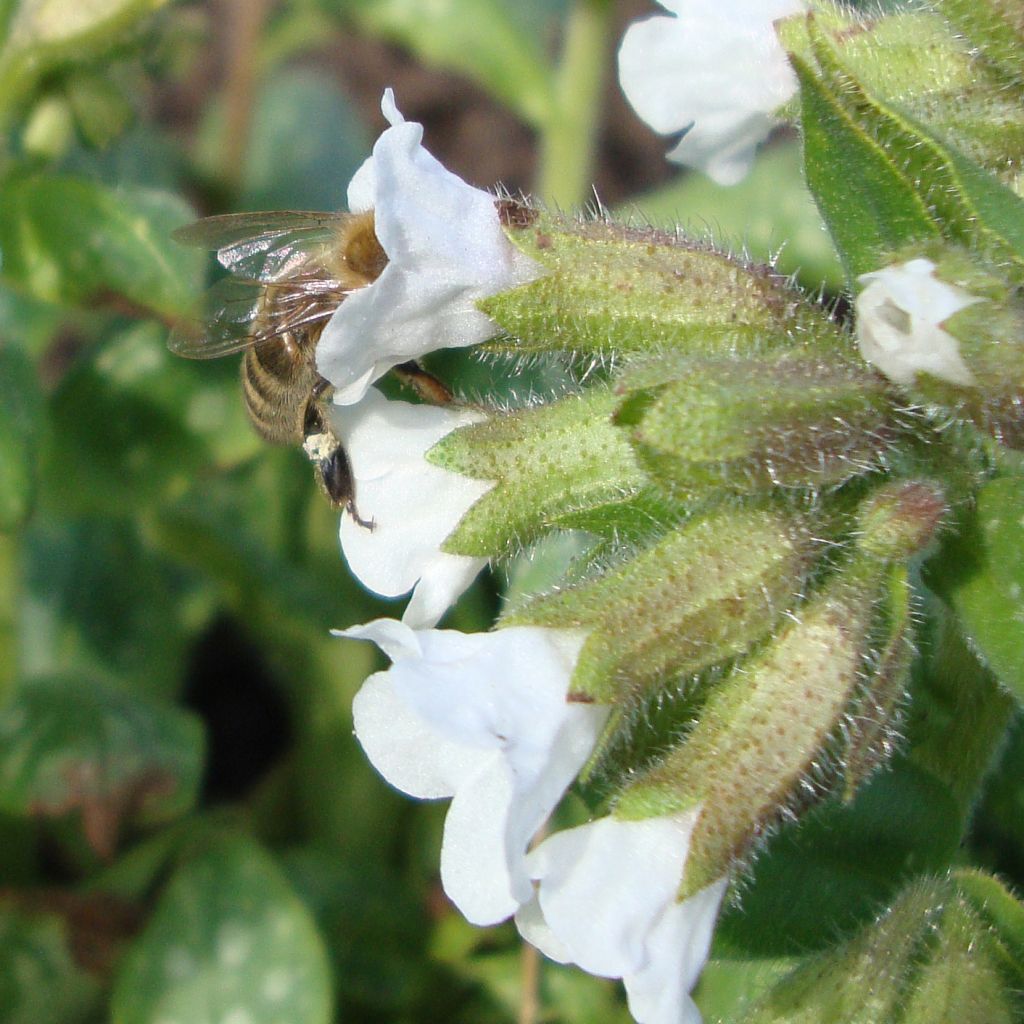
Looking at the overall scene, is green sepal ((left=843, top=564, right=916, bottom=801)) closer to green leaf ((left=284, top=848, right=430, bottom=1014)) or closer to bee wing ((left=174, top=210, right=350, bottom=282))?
bee wing ((left=174, top=210, right=350, bottom=282))

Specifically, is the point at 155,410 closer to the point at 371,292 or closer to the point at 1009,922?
the point at 371,292

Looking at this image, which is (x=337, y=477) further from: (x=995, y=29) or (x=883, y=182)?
(x=995, y=29)

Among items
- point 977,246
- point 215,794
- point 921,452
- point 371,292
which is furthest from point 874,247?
point 215,794

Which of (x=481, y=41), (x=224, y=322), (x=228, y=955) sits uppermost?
(x=224, y=322)

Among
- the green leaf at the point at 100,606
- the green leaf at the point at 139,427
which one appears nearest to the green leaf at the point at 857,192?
the green leaf at the point at 139,427

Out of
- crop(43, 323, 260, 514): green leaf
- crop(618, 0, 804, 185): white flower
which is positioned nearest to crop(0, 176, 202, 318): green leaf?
crop(43, 323, 260, 514): green leaf

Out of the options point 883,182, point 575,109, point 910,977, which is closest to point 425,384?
point 883,182

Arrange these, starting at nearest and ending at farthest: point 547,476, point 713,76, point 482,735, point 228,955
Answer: point 482,735 → point 547,476 → point 713,76 → point 228,955
